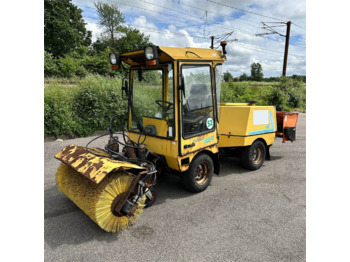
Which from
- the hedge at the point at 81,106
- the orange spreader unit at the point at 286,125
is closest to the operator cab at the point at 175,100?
the orange spreader unit at the point at 286,125

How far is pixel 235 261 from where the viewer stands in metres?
2.55

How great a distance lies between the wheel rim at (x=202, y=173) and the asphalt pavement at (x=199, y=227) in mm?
203

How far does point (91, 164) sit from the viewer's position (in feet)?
9.68

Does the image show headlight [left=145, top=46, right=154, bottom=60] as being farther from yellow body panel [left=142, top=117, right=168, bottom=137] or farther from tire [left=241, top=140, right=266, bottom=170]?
tire [left=241, top=140, right=266, bottom=170]

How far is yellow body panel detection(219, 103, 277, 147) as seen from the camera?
4.86 meters

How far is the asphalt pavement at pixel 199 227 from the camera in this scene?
105 inches

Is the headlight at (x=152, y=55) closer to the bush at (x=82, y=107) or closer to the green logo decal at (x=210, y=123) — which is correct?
the green logo decal at (x=210, y=123)

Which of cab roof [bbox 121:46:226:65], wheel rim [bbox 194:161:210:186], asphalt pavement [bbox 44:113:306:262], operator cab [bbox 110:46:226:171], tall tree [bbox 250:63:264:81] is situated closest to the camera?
asphalt pavement [bbox 44:113:306:262]

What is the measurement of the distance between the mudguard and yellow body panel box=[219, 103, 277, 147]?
2.46m

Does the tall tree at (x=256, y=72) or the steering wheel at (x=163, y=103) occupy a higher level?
the tall tree at (x=256, y=72)

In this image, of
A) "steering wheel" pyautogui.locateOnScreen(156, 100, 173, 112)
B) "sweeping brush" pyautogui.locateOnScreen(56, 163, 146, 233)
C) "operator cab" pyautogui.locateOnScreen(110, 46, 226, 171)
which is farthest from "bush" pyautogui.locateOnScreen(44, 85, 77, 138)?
"sweeping brush" pyautogui.locateOnScreen(56, 163, 146, 233)

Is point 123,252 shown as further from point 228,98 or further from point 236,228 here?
point 228,98

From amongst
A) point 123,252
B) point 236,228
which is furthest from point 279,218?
point 123,252

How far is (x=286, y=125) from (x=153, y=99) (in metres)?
3.58
